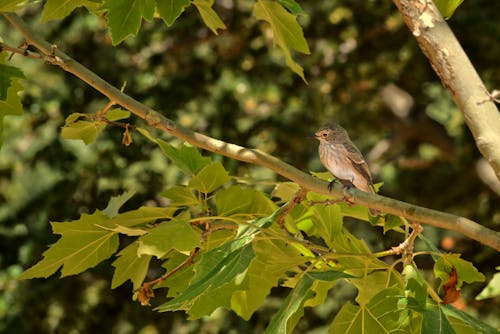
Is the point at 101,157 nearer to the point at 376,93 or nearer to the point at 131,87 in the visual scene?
the point at 131,87

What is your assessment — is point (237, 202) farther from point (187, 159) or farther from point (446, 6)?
point (446, 6)

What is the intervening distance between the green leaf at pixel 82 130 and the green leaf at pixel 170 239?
1.01 ft

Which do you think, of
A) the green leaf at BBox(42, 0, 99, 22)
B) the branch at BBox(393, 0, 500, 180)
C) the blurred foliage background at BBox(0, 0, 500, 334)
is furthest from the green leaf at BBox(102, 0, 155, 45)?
the blurred foliage background at BBox(0, 0, 500, 334)

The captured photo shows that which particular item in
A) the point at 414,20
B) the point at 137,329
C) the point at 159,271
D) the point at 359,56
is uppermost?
the point at 414,20

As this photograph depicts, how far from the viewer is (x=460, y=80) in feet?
4.99

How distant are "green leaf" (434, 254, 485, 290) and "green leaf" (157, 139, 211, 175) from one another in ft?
1.73

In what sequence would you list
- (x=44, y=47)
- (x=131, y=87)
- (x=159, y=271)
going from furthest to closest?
(x=131, y=87), (x=159, y=271), (x=44, y=47)

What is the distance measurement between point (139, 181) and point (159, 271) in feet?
2.03

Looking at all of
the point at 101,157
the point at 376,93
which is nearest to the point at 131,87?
the point at 101,157

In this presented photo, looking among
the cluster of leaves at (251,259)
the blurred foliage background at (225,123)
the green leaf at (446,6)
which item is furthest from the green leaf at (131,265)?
the blurred foliage background at (225,123)

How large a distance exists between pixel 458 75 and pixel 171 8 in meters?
0.52

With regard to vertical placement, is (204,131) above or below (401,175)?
above

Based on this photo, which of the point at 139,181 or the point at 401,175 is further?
the point at 401,175

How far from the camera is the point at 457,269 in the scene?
4.94ft
